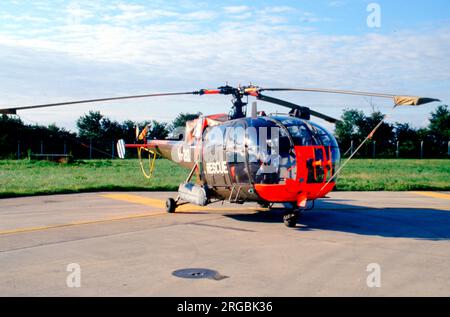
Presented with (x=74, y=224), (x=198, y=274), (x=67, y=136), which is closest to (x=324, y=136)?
(x=198, y=274)

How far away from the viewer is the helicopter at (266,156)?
32.1ft

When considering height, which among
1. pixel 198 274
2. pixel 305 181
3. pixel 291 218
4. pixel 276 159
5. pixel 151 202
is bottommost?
pixel 198 274

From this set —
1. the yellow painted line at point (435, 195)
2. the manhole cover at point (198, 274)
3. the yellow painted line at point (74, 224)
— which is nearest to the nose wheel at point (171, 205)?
the yellow painted line at point (74, 224)

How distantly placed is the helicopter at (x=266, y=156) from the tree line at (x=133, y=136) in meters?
34.6

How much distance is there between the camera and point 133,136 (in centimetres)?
6644

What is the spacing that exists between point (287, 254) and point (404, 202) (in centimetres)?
939

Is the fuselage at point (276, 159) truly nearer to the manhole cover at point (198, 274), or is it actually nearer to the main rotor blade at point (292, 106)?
the main rotor blade at point (292, 106)

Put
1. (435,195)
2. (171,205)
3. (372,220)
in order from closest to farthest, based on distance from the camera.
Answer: (372,220) → (171,205) → (435,195)

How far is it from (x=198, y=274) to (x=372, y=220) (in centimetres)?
667

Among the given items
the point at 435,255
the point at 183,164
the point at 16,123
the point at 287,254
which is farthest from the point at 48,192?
the point at 16,123

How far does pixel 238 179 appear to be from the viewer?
10.8 meters

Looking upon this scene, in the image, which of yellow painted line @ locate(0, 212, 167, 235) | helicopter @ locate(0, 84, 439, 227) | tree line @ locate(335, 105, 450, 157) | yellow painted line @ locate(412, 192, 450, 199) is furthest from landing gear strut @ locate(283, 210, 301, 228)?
tree line @ locate(335, 105, 450, 157)

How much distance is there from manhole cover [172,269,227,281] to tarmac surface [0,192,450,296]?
4 cm

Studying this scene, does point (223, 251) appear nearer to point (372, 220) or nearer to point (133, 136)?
point (372, 220)
